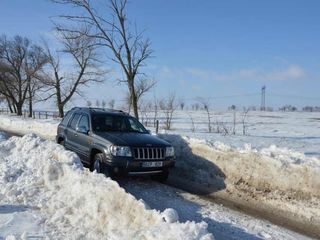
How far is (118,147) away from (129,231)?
3734 mm

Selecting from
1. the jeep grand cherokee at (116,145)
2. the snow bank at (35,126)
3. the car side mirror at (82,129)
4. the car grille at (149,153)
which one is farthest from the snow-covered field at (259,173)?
the snow bank at (35,126)

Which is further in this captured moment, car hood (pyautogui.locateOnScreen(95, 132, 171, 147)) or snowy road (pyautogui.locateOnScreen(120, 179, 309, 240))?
car hood (pyautogui.locateOnScreen(95, 132, 171, 147))

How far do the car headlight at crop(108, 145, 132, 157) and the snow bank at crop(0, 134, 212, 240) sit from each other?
912 mm

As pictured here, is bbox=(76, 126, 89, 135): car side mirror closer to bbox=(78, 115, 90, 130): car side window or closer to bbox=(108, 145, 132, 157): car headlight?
bbox=(78, 115, 90, 130): car side window

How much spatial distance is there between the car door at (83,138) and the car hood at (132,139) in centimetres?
48

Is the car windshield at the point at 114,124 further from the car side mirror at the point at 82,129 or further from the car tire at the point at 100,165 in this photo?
the car tire at the point at 100,165

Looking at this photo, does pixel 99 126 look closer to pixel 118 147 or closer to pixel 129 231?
pixel 118 147

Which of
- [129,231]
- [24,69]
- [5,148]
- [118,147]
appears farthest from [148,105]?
[24,69]

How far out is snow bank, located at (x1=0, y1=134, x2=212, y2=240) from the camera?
5320mm

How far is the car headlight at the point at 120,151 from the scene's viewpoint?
30.0ft

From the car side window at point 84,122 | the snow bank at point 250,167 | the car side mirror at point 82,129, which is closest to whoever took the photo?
the snow bank at point 250,167

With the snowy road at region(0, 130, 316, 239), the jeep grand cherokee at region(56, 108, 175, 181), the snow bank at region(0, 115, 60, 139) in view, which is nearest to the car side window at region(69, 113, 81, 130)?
the jeep grand cherokee at region(56, 108, 175, 181)

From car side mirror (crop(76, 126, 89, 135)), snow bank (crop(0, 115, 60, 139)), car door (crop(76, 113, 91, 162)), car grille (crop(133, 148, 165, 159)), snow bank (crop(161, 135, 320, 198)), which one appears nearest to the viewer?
snow bank (crop(161, 135, 320, 198))

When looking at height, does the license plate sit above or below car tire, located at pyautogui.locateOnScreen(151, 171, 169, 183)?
above
